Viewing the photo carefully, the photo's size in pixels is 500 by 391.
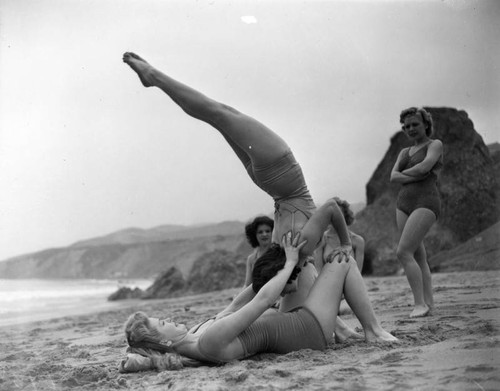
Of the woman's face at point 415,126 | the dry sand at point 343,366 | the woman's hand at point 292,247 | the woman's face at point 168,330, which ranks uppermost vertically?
the woman's face at point 415,126

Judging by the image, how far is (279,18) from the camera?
436 centimetres

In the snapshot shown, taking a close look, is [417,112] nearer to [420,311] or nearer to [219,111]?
[420,311]

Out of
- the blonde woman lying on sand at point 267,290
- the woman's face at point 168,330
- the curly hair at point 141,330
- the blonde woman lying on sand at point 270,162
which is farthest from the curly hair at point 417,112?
the curly hair at point 141,330

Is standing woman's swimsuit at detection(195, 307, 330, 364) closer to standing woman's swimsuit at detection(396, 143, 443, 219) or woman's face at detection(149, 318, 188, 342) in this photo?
woman's face at detection(149, 318, 188, 342)

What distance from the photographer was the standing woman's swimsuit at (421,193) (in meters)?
4.75

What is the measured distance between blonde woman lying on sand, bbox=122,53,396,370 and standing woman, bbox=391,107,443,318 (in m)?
1.53

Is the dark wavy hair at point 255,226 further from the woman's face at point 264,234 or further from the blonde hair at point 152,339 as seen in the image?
the blonde hair at point 152,339

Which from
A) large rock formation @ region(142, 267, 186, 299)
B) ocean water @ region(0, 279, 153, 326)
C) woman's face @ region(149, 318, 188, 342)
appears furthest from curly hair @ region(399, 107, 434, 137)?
large rock formation @ region(142, 267, 186, 299)

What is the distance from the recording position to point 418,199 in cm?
477

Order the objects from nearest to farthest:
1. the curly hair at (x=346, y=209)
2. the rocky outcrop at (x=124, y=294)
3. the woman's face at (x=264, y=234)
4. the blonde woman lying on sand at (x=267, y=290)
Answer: the blonde woman lying on sand at (x=267, y=290) < the woman's face at (x=264, y=234) < the curly hair at (x=346, y=209) < the rocky outcrop at (x=124, y=294)

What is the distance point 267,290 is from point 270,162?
2.45ft

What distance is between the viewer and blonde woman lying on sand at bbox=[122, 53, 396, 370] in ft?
9.64

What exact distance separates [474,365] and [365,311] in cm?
92

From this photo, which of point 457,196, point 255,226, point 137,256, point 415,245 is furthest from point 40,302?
point 137,256
